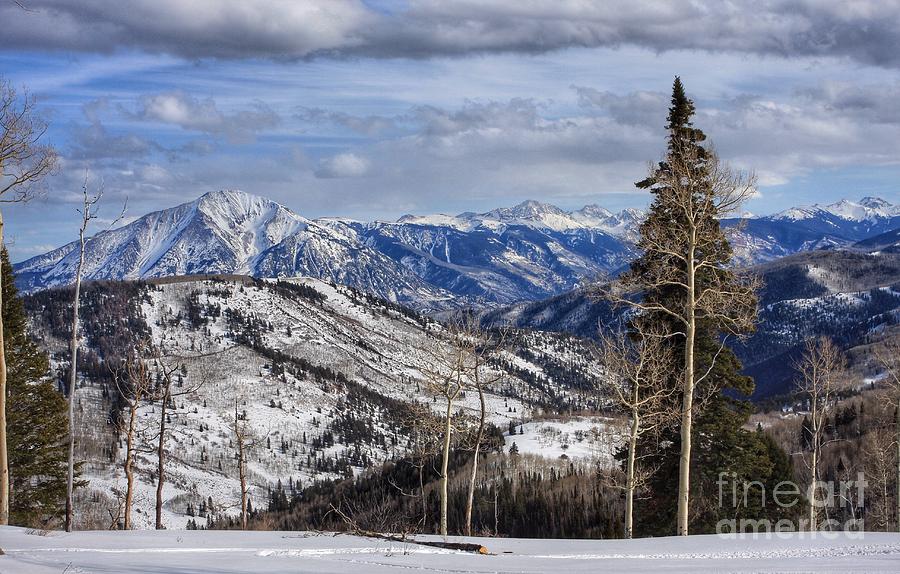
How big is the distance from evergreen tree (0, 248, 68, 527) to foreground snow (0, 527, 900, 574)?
2165 centimetres

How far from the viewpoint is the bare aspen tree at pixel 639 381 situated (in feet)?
96.2

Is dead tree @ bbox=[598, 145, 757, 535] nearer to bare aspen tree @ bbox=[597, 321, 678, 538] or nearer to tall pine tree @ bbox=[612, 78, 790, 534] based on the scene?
tall pine tree @ bbox=[612, 78, 790, 534]

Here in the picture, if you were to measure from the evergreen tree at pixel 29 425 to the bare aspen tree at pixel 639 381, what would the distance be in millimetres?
29005

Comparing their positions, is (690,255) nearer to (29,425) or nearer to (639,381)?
(639,381)

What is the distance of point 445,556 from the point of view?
1642 centimetres

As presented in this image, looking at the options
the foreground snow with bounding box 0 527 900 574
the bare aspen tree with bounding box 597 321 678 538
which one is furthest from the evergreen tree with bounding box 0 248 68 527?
the bare aspen tree with bounding box 597 321 678 538

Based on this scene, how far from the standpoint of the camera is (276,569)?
44.9ft

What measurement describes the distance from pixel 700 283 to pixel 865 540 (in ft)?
49.1

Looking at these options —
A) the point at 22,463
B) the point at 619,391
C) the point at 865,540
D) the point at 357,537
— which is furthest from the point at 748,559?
the point at 22,463

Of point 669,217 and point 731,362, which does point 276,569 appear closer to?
point 669,217

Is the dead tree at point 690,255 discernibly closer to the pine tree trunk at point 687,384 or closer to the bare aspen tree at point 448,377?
the pine tree trunk at point 687,384

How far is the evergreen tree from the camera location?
38.7 m

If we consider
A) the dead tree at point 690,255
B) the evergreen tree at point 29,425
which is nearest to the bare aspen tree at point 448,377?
the dead tree at point 690,255

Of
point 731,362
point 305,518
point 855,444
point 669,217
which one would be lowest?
point 305,518
